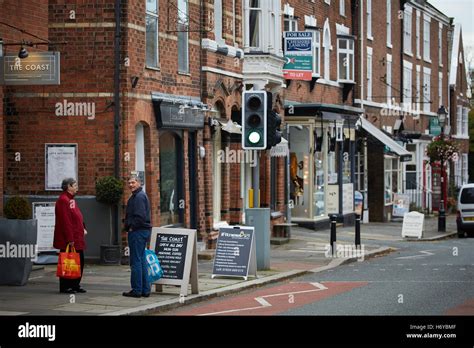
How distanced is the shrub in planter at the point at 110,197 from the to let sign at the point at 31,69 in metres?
2.87

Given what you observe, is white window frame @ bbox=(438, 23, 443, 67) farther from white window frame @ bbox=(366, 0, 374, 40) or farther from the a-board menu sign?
the a-board menu sign

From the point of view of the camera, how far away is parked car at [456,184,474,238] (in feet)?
124

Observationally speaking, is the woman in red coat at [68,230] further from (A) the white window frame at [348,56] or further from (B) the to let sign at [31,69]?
(A) the white window frame at [348,56]

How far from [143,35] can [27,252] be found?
22.0ft

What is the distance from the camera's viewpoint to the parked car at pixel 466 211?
37781 millimetres

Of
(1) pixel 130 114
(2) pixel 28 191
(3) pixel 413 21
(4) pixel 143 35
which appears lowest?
(2) pixel 28 191

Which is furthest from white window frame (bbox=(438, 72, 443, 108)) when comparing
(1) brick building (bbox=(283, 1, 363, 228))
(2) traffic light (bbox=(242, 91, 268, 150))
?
(2) traffic light (bbox=(242, 91, 268, 150))

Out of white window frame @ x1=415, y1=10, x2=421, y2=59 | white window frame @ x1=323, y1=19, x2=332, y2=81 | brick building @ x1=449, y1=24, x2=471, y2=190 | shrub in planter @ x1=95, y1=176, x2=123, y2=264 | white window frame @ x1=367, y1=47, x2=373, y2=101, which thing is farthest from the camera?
brick building @ x1=449, y1=24, x2=471, y2=190

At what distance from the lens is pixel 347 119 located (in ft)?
133

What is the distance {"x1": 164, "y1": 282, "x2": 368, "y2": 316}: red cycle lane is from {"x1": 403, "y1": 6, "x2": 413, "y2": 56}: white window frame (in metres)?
32.7

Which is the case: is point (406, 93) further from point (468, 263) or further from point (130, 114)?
point (130, 114)
